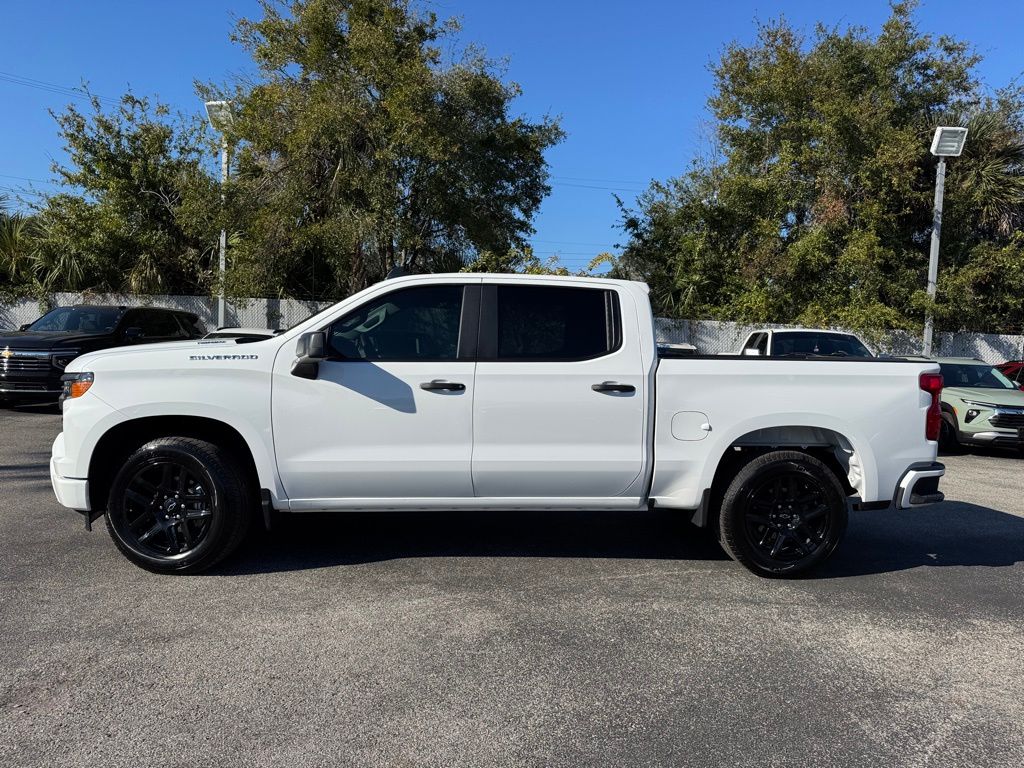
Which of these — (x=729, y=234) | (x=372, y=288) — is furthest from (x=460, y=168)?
(x=372, y=288)

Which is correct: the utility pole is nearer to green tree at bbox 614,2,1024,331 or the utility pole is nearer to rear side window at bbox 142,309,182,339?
green tree at bbox 614,2,1024,331

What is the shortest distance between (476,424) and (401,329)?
783mm

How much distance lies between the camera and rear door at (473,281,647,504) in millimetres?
4785

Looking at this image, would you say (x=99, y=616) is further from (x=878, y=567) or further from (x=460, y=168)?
(x=460, y=168)

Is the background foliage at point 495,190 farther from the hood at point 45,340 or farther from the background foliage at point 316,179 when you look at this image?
the hood at point 45,340

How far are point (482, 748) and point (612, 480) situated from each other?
219cm

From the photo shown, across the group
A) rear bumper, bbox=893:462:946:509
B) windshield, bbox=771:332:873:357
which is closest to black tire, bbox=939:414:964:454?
windshield, bbox=771:332:873:357

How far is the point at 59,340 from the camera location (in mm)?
12281

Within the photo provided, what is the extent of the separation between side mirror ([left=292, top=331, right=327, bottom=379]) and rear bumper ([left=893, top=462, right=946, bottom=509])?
149 inches

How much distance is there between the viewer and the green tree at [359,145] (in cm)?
1770

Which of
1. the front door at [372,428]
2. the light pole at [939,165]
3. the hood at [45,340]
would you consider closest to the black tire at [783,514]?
the front door at [372,428]

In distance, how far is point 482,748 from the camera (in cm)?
297

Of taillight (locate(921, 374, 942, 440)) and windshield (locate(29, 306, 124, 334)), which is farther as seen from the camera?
windshield (locate(29, 306, 124, 334))

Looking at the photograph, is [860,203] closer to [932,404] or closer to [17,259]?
[932,404]
